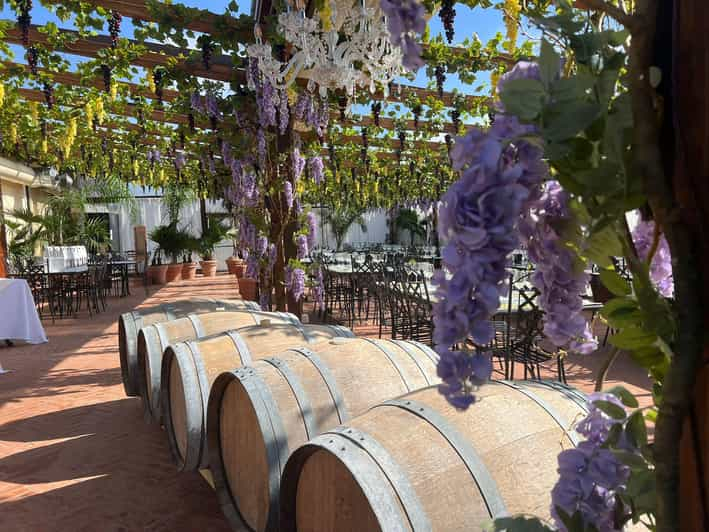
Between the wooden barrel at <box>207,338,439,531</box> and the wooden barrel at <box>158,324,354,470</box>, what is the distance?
187 mm

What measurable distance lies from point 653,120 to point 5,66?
815 cm

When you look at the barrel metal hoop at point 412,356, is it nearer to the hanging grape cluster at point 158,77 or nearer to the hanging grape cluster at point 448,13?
the hanging grape cluster at point 448,13

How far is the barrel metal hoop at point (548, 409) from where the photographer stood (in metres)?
1.38

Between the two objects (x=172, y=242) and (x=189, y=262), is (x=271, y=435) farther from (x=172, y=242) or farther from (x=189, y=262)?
(x=189, y=262)

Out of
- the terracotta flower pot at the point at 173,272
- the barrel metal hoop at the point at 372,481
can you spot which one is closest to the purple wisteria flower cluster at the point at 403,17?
the barrel metal hoop at the point at 372,481

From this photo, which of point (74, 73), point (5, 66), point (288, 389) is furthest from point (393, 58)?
point (5, 66)

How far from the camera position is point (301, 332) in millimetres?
2795

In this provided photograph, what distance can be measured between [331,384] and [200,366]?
79 centimetres

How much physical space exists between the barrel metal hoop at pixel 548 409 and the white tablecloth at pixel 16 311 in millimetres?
7752

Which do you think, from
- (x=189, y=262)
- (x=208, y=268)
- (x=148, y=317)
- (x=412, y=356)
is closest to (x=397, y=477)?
(x=412, y=356)

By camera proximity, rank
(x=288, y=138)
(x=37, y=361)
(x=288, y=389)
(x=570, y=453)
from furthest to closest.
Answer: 1. (x=37, y=361)
2. (x=288, y=138)
3. (x=288, y=389)
4. (x=570, y=453)

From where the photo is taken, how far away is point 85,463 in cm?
344

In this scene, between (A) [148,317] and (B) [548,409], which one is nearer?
(B) [548,409]

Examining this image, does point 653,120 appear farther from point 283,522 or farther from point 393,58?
point 393,58
